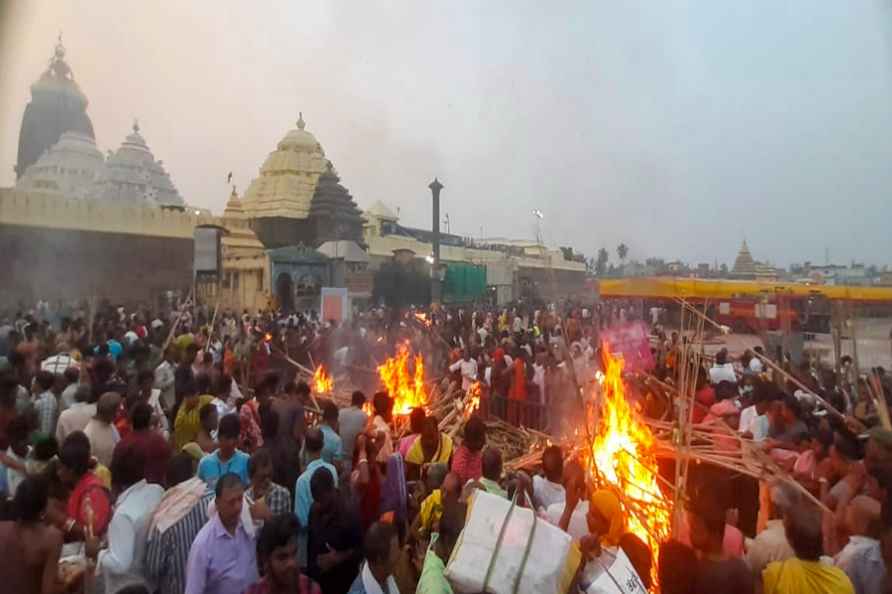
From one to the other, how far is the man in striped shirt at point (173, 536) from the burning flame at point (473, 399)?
5.19 metres

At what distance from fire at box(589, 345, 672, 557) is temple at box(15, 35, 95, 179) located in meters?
43.5

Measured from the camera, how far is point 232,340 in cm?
1363

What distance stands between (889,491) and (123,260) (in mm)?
25819

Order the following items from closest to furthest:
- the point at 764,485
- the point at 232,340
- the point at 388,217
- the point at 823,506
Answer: the point at 823,506
the point at 764,485
the point at 232,340
the point at 388,217

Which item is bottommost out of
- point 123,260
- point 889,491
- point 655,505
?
point 655,505

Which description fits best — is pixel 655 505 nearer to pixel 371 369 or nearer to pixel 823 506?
pixel 823 506

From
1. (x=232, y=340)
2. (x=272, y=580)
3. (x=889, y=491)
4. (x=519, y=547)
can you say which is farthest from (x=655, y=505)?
(x=232, y=340)

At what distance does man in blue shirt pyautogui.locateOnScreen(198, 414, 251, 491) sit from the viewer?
4125 mm

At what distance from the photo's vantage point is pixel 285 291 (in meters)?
25.5

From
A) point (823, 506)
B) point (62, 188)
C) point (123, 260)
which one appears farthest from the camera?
point (62, 188)

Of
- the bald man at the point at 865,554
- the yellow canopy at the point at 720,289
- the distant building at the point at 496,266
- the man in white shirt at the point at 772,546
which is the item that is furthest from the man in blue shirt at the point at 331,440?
the distant building at the point at 496,266

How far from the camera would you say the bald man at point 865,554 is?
10.5ft

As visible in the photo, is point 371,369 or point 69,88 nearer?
point 371,369

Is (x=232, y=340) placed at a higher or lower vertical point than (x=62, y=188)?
lower
